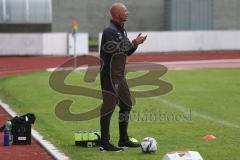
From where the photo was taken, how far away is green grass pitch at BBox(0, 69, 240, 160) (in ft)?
35.1

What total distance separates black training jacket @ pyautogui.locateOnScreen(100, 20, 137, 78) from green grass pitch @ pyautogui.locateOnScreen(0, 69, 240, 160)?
50.7 inches

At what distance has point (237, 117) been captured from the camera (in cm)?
1438

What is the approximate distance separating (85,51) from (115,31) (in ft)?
97.7

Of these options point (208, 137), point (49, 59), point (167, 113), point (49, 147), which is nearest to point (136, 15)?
point (49, 59)

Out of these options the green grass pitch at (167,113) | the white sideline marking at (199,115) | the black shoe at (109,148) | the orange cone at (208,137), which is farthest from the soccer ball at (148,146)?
the white sideline marking at (199,115)

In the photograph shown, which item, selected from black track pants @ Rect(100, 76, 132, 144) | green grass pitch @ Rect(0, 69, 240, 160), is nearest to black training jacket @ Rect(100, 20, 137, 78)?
black track pants @ Rect(100, 76, 132, 144)

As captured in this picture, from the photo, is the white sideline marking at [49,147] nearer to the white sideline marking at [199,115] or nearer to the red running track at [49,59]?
the white sideline marking at [199,115]

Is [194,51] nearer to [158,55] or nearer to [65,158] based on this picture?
[158,55]

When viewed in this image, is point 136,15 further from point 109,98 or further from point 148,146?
point 148,146

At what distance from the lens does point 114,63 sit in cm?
1059

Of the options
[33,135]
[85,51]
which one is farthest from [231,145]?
[85,51]

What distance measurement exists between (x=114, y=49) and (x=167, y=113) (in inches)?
203

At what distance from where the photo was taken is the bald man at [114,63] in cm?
1045

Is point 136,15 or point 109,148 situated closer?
point 109,148
